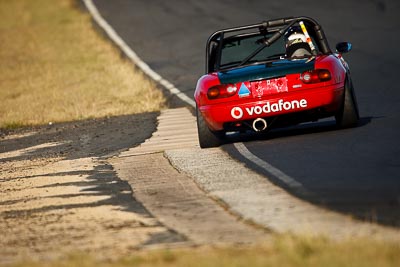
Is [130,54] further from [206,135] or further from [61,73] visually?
[206,135]

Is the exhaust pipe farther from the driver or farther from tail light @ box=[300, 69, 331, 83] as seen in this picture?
the driver

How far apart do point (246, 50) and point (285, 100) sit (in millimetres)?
1451

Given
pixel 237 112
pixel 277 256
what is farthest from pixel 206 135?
pixel 277 256

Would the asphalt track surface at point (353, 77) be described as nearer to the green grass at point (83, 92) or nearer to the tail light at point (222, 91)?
the tail light at point (222, 91)

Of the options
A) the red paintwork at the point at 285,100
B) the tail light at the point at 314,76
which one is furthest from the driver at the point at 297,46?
the tail light at the point at 314,76

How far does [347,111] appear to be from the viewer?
11438mm

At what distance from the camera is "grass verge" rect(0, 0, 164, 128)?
19094mm

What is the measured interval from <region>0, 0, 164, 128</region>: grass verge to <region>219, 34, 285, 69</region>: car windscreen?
18.0 ft

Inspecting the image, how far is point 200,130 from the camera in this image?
11656 mm

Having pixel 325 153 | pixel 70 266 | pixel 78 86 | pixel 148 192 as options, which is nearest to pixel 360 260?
pixel 70 266

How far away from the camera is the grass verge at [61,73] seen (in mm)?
19094

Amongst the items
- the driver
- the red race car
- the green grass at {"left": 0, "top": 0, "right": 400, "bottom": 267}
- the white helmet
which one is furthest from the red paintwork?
the green grass at {"left": 0, "top": 0, "right": 400, "bottom": 267}

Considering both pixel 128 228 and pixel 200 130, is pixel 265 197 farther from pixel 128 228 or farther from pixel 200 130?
pixel 200 130

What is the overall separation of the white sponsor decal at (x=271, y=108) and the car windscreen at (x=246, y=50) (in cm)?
112
